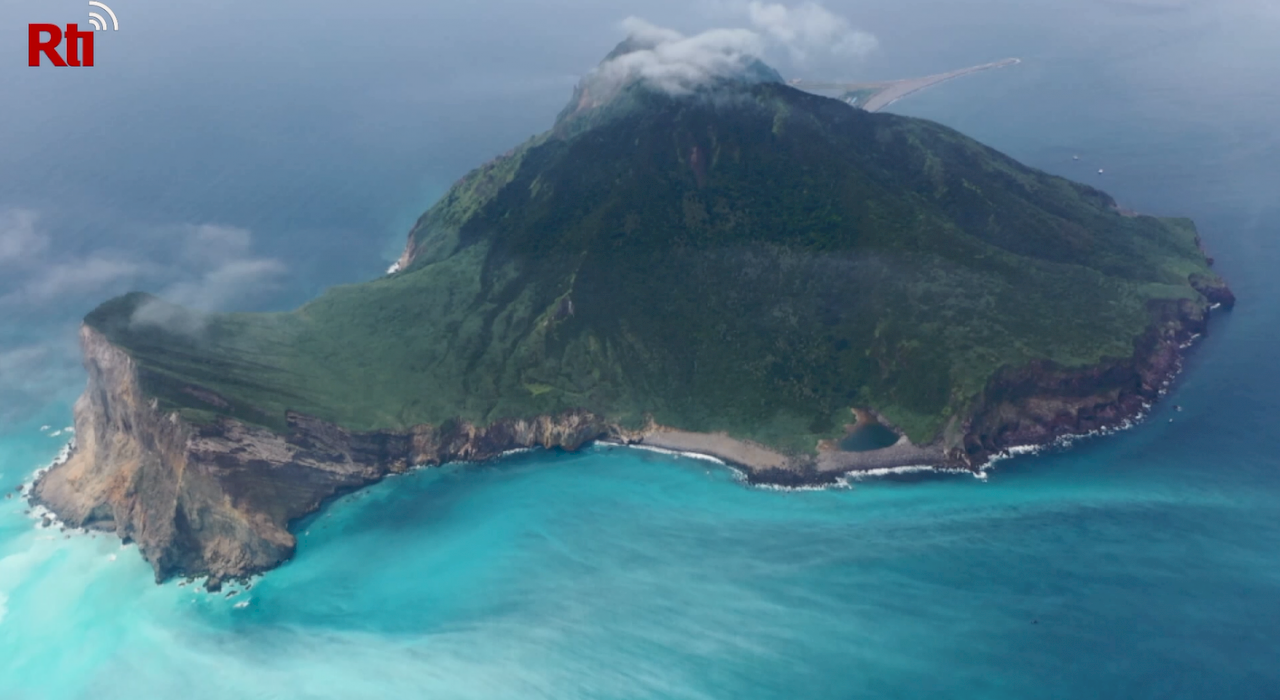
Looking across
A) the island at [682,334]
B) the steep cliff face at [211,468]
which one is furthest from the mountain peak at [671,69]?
the steep cliff face at [211,468]

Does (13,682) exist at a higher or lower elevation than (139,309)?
lower

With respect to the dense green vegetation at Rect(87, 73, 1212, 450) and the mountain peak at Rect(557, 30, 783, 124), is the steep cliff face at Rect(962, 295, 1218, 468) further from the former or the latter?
the mountain peak at Rect(557, 30, 783, 124)

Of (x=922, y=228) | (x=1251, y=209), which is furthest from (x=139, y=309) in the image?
(x=1251, y=209)

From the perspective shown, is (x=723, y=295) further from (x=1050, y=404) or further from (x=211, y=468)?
(x=211, y=468)

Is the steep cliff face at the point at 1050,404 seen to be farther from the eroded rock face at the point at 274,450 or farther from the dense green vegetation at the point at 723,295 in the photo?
the dense green vegetation at the point at 723,295

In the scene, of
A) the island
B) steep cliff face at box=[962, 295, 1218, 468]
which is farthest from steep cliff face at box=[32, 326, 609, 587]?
steep cliff face at box=[962, 295, 1218, 468]

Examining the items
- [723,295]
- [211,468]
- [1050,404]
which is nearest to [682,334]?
[723,295]

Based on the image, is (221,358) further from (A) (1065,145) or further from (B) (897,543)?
(A) (1065,145)
